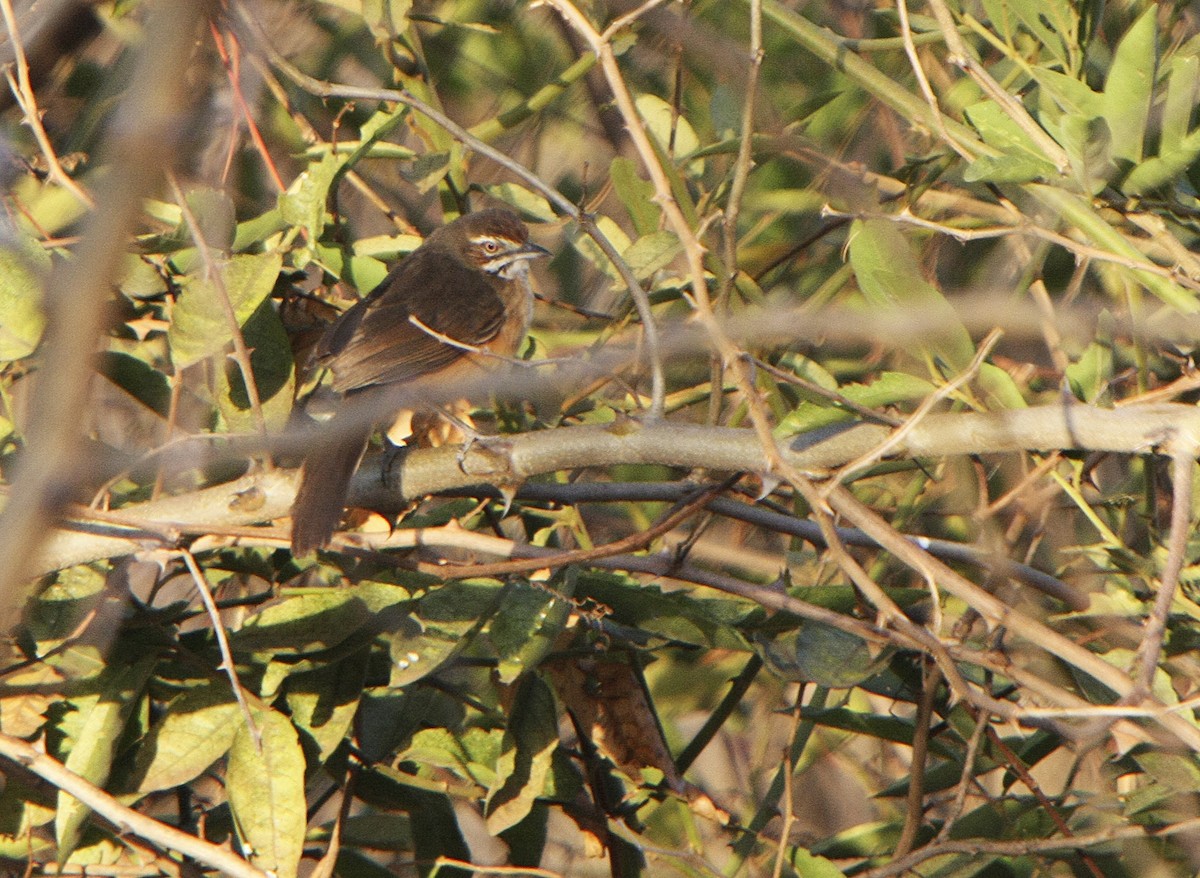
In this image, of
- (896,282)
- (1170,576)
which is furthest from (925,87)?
(1170,576)

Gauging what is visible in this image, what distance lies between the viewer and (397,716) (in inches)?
127

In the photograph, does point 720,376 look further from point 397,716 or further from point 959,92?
point 959,92

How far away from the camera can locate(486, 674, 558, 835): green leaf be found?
305cm

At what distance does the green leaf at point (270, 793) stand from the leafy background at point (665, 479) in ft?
0.04

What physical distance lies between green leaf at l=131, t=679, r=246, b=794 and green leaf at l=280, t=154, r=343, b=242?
3.79 feet

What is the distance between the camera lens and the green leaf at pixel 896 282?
251 cm

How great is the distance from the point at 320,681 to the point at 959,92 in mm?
2419

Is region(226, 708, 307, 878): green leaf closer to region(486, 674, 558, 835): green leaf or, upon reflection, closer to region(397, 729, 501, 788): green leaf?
region(397, 729, 501, 788): green leaf

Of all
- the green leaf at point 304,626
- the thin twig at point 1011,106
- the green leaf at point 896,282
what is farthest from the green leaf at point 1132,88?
the green leaf at point 304,626

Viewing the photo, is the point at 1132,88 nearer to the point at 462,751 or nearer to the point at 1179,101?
the point at 1179,101

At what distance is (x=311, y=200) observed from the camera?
11.2 ft

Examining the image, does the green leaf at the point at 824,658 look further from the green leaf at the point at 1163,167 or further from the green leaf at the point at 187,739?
→ the green leaf at the point at 187,739

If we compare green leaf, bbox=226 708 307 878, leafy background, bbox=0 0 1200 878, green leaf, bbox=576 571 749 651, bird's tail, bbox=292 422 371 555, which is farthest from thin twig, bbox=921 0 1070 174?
green leaf, bbox=226 708 307 878

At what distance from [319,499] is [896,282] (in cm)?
128
